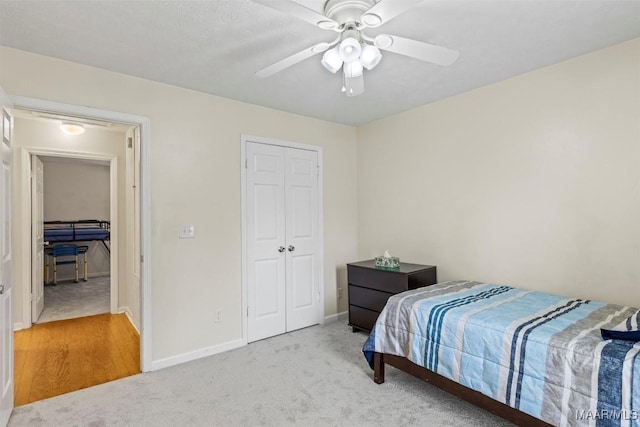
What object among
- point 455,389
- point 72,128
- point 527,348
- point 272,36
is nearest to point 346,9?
point 272,36

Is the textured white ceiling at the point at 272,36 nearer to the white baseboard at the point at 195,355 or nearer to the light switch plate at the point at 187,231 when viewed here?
the light switch plate at the point at 187,231

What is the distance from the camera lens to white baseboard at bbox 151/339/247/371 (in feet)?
9.23

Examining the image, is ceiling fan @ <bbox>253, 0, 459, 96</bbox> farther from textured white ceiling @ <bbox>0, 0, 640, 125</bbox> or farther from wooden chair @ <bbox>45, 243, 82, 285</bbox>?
wooden chair @ <bbox>45, 243, 82, 285</bbox>

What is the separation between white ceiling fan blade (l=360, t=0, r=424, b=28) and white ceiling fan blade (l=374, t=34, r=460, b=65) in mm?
108

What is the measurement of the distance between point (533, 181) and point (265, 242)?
2495 mm

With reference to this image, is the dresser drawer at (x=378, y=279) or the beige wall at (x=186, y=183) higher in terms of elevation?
the beige wall at (x=186, y=183)

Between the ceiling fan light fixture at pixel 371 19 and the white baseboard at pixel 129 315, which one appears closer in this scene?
the ceiling fan light fixture at pixel 371 19

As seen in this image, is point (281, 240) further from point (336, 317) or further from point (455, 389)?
point (455, 389)

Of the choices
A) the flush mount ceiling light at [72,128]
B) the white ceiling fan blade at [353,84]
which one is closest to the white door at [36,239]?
the flush mount ceiling light at [72,128]

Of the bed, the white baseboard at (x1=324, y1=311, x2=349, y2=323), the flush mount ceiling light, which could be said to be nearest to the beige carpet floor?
the white baseboard at (x1=324, y1=311, x2=349, y2=323)

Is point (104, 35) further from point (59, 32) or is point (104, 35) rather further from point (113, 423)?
point (113, 423)

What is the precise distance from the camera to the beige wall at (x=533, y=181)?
2.30 m

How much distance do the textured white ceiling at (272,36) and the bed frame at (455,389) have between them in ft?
7.06

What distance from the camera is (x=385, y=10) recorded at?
1409 mm
